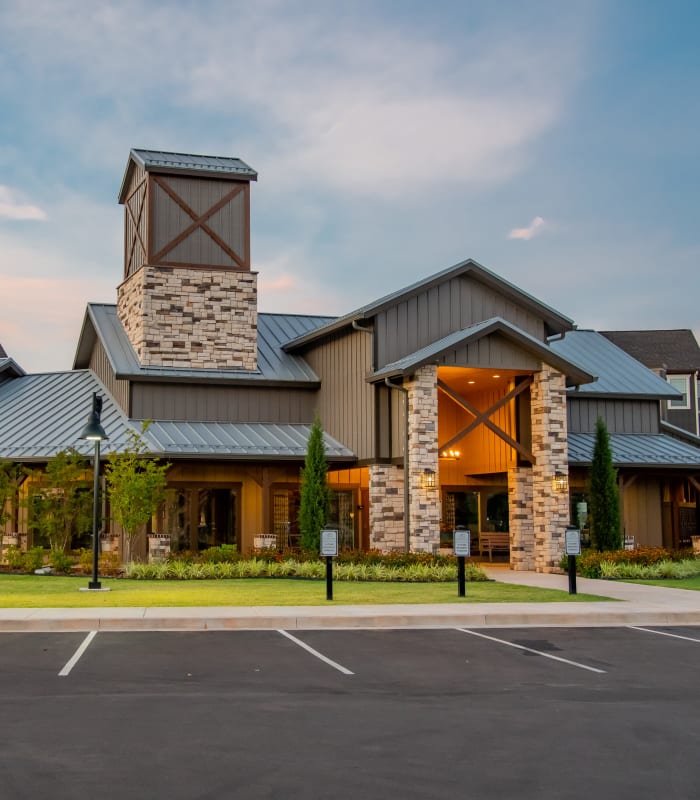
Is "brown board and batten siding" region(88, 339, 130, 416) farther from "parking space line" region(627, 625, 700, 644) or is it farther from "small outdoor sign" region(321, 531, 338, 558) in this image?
"parking space line" region(627, 625, 700, 644)

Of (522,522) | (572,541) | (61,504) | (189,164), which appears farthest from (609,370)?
(61,504)

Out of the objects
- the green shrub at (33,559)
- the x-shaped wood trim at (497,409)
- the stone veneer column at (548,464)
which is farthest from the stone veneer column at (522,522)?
the green shrub at (33,559)

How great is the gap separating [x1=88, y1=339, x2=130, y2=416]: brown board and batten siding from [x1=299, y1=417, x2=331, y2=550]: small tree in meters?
5.97

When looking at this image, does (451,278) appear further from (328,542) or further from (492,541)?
(328,542)

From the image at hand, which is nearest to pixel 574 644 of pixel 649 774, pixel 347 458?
pixel 649 774

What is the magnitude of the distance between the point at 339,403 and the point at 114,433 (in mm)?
6201

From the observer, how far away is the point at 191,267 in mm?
30859

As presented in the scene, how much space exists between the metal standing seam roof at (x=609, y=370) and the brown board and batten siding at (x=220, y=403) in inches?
329

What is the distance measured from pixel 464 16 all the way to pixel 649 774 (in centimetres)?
1691

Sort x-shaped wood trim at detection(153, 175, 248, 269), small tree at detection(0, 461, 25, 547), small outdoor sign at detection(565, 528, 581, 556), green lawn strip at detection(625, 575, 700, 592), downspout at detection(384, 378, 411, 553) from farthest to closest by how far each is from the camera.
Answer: x-shaped wood trim at detection(153, 175, 248, 269)
small tree at detection(0, 461, 25, 547)
downspout at detection(384, 378, 411, 553)
green lawn strip at detection(625, 575, 700, 592)
small outdoor sign at detection(565, 528, 581, 556)

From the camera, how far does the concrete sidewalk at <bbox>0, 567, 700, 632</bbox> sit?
47.9 ft

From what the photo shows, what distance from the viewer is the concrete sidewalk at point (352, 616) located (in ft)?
47.9

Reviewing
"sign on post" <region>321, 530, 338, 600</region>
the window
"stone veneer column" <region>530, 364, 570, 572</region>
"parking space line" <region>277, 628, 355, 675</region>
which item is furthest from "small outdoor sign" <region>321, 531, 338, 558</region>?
the window

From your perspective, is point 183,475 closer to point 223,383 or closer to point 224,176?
point 223,383
